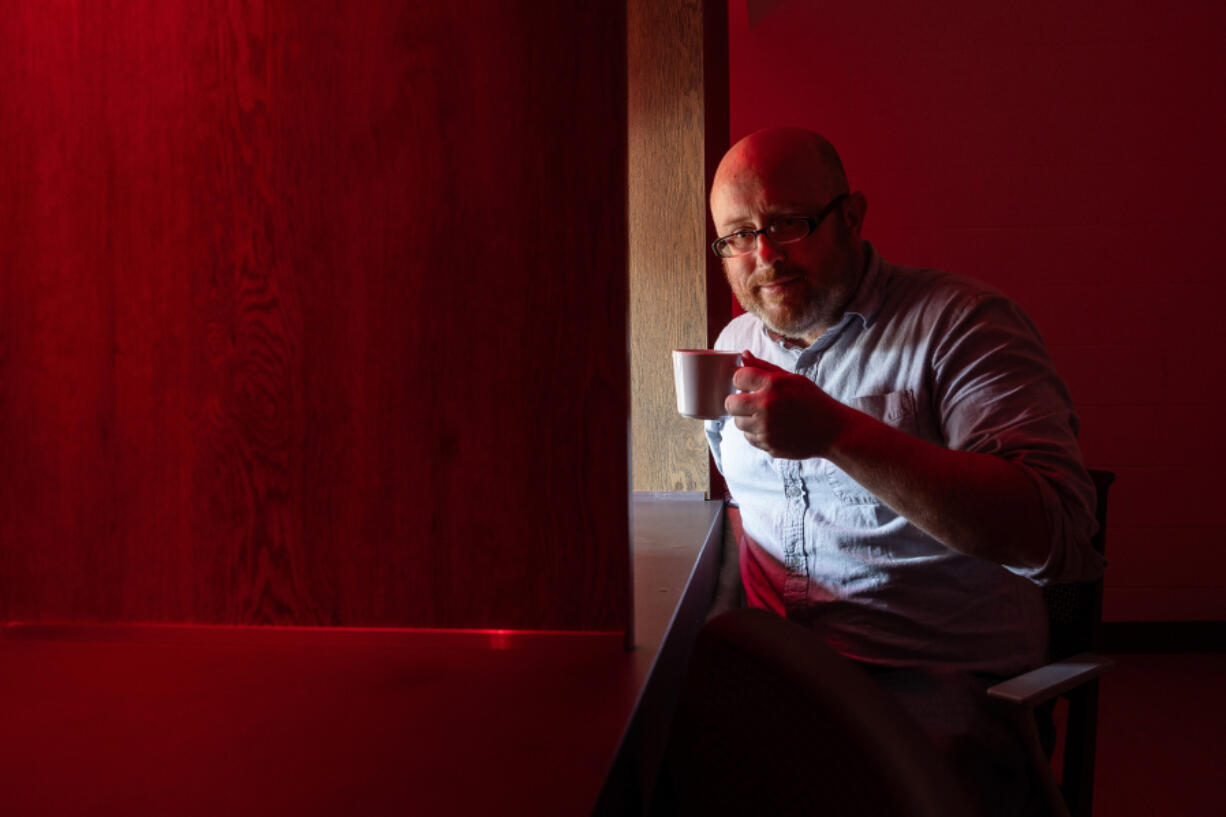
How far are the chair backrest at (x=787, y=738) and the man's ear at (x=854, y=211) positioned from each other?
3.65ft

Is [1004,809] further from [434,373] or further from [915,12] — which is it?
[915,12]

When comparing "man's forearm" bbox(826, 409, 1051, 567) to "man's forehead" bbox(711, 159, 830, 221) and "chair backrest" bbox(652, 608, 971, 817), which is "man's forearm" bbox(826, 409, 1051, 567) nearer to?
"man's forehead" bbox(711, 159, 830, 221)

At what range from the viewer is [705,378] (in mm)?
1104

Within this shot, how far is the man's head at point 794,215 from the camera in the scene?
1.38m

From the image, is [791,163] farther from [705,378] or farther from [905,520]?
[905,520]

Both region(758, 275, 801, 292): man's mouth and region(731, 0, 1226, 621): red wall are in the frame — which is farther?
region(731, 0, 1226, 621): red wall

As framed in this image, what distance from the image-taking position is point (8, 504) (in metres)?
0.87

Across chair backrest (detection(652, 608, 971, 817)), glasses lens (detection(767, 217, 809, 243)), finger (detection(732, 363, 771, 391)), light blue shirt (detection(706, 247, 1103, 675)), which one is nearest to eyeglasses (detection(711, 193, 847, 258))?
glasses lens (detection(767, 217, 809, 243))

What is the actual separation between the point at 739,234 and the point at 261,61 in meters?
0.85

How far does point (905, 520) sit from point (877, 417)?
16cm

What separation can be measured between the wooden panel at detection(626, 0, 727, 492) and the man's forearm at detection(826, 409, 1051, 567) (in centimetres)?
79

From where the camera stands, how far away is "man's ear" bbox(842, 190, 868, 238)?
142 cm

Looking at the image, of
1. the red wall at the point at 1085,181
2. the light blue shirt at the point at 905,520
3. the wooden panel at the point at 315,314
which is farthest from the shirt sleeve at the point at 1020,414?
the red wall at the point at 1085,181

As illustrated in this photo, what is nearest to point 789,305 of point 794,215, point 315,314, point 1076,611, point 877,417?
point 794,215
